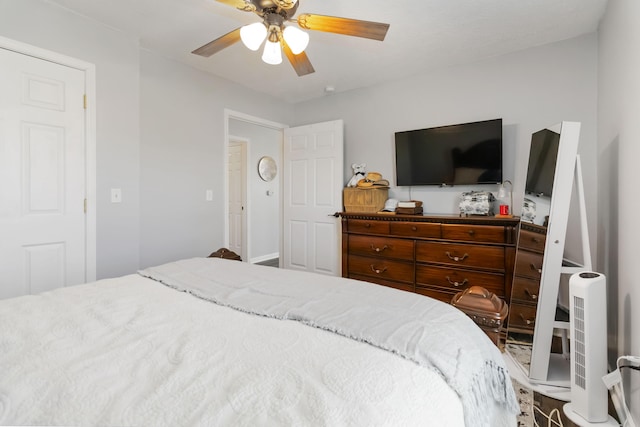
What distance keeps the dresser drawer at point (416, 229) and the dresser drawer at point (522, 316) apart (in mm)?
828

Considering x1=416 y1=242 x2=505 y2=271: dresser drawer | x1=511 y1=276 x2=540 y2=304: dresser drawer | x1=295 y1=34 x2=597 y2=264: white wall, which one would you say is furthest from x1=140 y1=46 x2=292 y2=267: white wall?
x1=511 y1=276 x2=540 y2=304: dresser drawer

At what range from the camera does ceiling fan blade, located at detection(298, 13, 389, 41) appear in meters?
1.66

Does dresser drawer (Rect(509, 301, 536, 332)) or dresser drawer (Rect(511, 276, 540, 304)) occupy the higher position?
dresser drawer (Rect(511, 276, 540, 304))

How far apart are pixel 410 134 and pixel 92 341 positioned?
10.3 ft

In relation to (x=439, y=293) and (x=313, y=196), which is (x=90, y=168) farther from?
(x=439, y=293)

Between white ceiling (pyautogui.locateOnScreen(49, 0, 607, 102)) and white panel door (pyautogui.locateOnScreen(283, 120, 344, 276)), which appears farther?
white panel door (pyautogui.locateOnScreen(283, 120, 344, 276))

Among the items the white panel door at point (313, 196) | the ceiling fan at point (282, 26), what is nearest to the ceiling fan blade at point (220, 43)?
the ceiling fan at point (282, 26)

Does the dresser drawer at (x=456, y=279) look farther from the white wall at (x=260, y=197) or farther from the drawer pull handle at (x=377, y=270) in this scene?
the white wall at (x=260, y=197)

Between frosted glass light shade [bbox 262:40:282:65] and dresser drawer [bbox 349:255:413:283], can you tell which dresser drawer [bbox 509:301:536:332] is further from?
frosted glass light shade [bbox 262:40:282:65]

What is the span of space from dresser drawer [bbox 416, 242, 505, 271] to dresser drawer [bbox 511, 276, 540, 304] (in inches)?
13.4

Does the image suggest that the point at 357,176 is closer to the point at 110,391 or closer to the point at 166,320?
the point at 166,320

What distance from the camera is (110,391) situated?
27.4 inches

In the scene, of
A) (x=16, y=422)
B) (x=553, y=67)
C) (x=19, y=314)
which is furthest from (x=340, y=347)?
(x=553, y=67)

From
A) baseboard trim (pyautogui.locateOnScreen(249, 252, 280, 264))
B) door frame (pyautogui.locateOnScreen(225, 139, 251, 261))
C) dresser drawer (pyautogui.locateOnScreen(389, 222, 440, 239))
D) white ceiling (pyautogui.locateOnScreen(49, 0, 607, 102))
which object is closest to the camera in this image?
white ceiling (pyautogui.locateOnScreen(49, 0, 607, 102))
